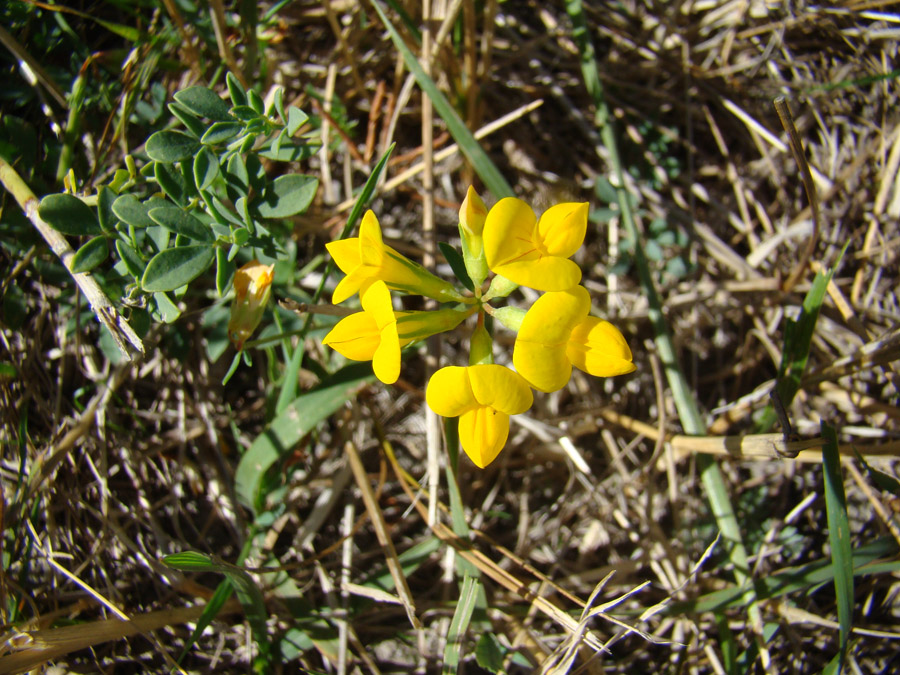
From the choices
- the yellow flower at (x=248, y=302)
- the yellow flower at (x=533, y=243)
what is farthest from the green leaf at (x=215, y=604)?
the yellow flower at (x=533, y=243)

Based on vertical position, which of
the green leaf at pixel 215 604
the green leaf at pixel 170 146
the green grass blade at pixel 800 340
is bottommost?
the green leaf at pixel 215 604

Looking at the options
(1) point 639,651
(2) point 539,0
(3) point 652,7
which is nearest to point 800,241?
(3) point 652,7

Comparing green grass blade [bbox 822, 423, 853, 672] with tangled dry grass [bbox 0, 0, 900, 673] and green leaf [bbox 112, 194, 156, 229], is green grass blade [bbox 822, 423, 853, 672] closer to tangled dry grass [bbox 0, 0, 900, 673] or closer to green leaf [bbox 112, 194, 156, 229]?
tangled dry grass [bbox 0, 0, 900, 673]

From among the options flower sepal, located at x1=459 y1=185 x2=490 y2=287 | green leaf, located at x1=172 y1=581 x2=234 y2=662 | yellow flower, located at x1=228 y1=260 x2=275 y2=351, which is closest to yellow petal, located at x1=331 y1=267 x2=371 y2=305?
flower sepal, located at x1=459 y1=185 x2=490 y2=287

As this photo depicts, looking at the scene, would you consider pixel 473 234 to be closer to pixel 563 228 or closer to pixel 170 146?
pixel 563 228

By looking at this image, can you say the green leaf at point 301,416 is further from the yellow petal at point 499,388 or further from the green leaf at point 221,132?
the green leaf at point 221,132

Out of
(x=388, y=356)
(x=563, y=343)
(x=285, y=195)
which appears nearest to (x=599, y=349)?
(x=563, y=343)

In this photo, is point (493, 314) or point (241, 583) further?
point (241, 583)

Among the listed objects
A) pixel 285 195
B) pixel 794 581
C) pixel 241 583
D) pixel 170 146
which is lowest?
pixel 794 581
